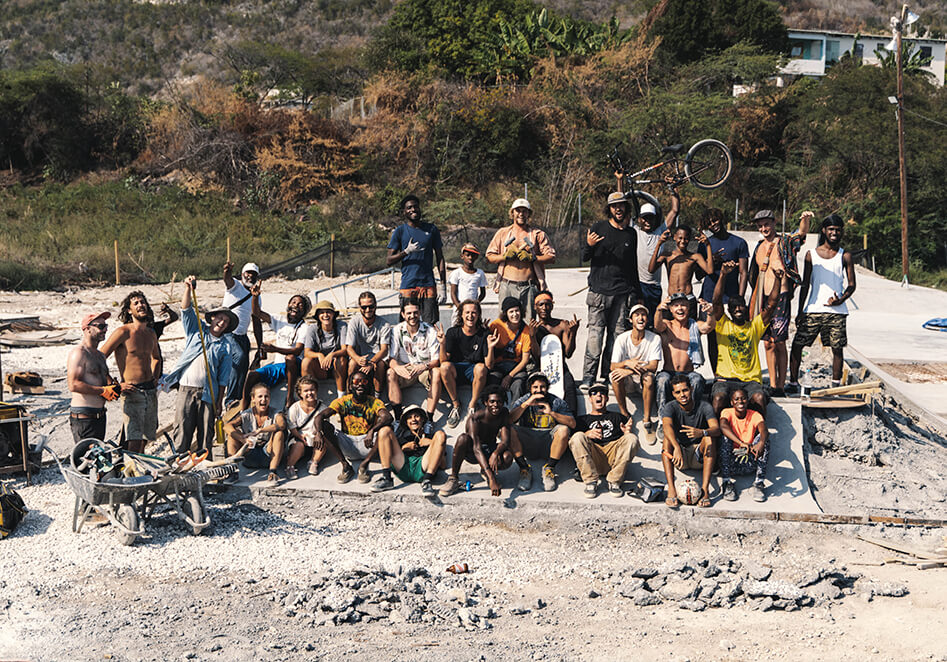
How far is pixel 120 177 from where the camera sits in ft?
110

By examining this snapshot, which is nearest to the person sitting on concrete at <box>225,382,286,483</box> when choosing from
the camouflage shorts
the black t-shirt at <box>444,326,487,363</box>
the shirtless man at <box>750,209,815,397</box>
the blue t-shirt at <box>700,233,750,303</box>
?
the black t-shirt at <box>444,326,487,363</box>

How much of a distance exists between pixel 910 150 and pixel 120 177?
1075 inches

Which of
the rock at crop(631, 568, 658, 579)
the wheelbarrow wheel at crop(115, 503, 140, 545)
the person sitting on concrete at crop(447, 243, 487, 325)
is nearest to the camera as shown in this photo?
the rock at crop(631, 568, 658, 579)

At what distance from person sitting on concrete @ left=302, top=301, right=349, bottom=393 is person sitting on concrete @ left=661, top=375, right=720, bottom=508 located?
10.5 ft

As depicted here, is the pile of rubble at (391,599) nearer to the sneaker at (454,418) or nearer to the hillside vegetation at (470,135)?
the sneaker at (454,418)

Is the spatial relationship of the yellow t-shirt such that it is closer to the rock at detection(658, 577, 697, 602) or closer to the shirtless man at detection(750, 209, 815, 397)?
the shirtless man at detection(750, 209, 815, 397)

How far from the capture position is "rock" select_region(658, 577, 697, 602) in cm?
726

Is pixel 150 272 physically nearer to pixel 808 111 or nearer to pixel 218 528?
pixel 218 528

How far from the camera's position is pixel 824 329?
10.1m

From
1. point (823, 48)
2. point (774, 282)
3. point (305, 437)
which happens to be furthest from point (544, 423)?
point (823, 48)

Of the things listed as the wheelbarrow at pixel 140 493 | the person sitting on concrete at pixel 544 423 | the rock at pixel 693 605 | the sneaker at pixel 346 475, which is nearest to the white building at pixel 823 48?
the person sitting on concrete at pixel 544 423

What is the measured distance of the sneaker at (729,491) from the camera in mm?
8625

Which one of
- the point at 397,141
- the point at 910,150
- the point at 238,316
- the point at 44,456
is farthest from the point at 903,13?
the point at 44,456

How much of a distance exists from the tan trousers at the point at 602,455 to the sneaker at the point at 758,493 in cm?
111
